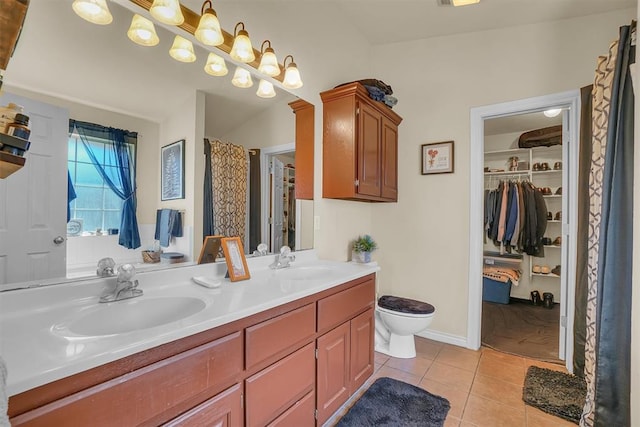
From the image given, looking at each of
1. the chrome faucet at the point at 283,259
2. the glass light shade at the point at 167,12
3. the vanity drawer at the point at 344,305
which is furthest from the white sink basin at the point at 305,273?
the glass light shade at the point at 167,12

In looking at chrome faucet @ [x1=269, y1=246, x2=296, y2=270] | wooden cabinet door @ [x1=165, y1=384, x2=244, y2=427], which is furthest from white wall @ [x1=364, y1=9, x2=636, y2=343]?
wooden cabinet door @ [x1=165, y1=384, x2=244, y2=427]

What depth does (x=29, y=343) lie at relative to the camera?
Result: 0.75 meters

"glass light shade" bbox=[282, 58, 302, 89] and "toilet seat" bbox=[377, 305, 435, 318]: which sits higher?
"glass light shade" bbox=[282, 58, 302, 89]

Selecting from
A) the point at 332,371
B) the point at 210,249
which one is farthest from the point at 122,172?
the point at 332,371

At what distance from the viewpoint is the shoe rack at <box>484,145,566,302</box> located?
150 inches

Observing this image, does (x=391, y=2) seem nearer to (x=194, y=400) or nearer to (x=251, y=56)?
(x=251, y=56)

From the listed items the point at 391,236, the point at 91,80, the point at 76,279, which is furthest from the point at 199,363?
the point at 391,236

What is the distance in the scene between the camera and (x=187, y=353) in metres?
0.90

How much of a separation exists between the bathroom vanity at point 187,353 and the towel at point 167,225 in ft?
0.57

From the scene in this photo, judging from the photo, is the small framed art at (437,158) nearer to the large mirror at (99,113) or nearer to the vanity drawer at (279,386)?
the large mirror at (99,113)

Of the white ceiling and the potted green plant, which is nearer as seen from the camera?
the white ceiling

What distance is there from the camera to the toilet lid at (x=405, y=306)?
2260mm

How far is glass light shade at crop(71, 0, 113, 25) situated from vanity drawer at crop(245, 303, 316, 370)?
135 cm

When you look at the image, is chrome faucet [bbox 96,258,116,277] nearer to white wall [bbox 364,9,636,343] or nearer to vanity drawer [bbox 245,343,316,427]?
vanity drawer [bbox 245,343,316,427]
